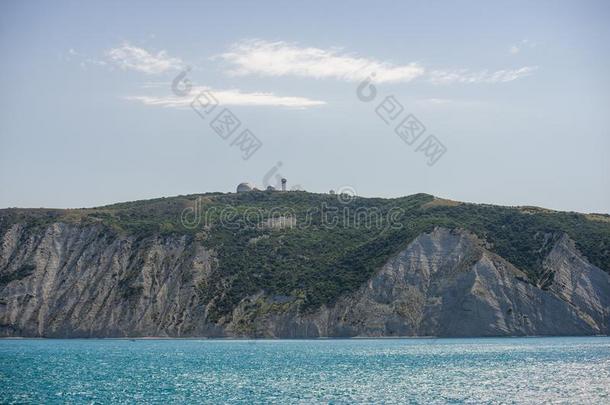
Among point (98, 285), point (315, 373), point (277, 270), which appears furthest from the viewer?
point (277, 270)

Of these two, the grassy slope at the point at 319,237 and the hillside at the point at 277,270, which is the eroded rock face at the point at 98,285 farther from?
the grassy slope at the point at 319,237

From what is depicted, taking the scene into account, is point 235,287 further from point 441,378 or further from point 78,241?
point 441,378

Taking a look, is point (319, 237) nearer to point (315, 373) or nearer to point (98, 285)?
point (98, 285)

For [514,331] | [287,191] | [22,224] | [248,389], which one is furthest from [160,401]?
[287,191]

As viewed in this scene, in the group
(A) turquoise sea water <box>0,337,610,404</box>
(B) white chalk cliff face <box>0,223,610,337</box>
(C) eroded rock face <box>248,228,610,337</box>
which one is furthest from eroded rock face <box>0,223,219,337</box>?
(A) turquoise sea water <box>0,337,610,404</box>

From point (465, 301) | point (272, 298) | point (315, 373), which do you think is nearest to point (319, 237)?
point (272, 298)

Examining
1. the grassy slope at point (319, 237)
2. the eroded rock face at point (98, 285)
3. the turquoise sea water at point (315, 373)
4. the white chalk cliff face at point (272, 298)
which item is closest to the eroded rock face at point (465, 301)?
the white chalk cliff face at point (272, 298)
